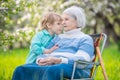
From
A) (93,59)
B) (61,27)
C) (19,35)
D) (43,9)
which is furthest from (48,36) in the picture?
(43,9)

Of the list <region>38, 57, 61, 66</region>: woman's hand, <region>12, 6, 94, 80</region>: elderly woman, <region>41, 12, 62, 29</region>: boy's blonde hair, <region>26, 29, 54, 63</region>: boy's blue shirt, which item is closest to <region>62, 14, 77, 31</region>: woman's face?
<region>12, 6, 94, 80</region>: elderly woman

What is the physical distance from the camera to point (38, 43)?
20.9ft

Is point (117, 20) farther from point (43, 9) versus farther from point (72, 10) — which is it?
point (72, 10)

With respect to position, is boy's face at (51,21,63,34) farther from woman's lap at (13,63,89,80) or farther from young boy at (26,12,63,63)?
woman's lap at (13,63,89,80)

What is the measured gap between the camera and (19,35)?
805 centimetres

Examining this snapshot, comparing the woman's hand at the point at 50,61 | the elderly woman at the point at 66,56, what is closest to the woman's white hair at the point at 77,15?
the elderly woman at the point at 66,56

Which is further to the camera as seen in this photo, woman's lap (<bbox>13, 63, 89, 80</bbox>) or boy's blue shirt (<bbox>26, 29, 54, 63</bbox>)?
boy's blue shirt (<bbox>26, 29, 54, 63</bbox>)

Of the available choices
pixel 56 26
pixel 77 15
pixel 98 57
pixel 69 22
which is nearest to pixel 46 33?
pixel 56 26

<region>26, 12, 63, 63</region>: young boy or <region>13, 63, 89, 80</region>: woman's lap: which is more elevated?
<region>26, 12, 63, 63</region>: young boy

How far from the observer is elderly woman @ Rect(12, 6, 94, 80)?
5.91 m


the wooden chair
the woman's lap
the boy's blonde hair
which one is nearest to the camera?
the woman's lap

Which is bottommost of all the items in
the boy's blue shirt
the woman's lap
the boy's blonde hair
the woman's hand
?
the woman's lap

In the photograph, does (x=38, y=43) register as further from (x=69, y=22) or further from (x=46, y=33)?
(x=69, y=22)

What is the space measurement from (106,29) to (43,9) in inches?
339
